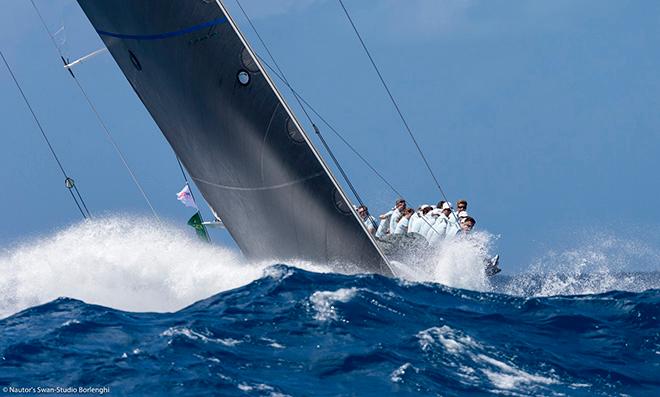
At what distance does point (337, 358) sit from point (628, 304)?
552cm

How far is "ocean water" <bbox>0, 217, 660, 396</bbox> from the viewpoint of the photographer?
8641mm

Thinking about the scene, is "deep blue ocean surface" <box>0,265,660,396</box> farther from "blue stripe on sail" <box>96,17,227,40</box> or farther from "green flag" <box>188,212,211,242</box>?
"green flag" <box>188,212,211,242</box>

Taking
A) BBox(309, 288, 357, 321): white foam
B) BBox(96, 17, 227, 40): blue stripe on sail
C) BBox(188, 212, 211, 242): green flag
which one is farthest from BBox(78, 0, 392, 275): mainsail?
BBox(188, 212, 211, 242): green flag

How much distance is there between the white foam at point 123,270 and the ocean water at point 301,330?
0.12 feet

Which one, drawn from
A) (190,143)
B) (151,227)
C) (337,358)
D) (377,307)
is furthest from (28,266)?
(337,358)

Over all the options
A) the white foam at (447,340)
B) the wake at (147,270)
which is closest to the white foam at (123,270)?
the wake at (147,270)

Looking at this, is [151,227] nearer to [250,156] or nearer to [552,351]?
[250,156]

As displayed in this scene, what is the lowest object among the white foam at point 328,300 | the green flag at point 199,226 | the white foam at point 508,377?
the white foam at point 508,377

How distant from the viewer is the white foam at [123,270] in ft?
47.3

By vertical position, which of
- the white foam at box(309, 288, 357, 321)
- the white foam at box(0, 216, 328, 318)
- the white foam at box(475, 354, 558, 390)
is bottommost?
the white foam at box(475, 354, 558, 390)

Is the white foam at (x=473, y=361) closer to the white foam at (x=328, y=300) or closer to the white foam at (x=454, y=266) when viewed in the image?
the white foam at (x=328, y=300)

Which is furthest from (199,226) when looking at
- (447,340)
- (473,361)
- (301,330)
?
(473,361)

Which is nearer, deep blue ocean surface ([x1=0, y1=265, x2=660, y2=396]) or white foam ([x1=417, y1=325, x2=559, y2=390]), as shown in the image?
deep blue ocean surface ([x1=0, y1=265, x2=660, y2=396])

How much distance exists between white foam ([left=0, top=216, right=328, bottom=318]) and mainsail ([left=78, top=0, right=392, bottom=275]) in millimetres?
842
